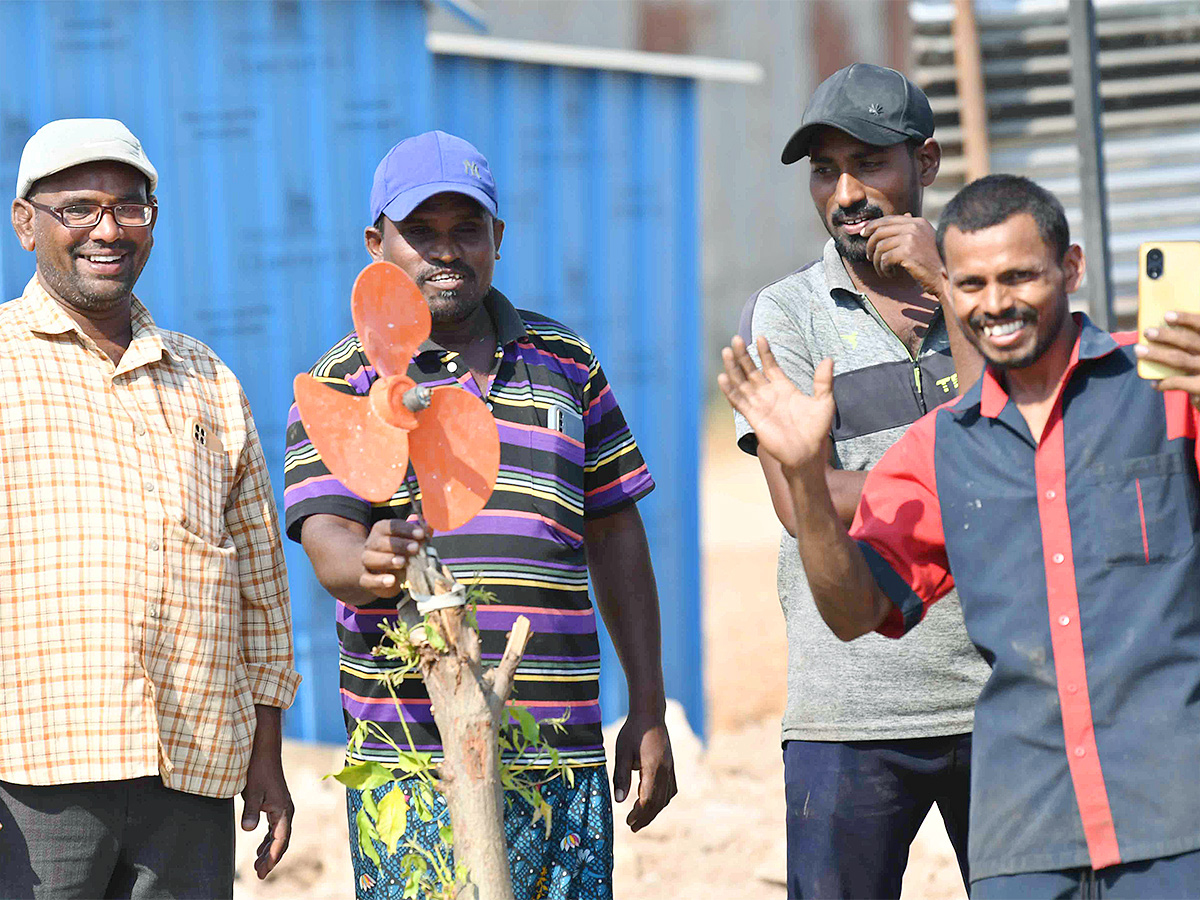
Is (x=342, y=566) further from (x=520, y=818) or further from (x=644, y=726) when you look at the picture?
(x=644, y=726)

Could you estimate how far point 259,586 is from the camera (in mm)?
3400

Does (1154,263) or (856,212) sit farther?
(856,212)

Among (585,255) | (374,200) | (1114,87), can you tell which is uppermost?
(1114,87)

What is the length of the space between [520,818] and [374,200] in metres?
1.36

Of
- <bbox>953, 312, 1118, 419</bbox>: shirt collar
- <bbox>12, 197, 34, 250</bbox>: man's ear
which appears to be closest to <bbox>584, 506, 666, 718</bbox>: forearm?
<bbox>953, 312, 1118, 419</bbox>: shirt collar

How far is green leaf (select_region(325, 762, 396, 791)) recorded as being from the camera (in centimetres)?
285

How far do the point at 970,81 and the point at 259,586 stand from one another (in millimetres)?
6296

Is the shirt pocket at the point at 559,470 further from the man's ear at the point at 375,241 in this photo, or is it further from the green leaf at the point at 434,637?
the green leaf at the point at 434,637

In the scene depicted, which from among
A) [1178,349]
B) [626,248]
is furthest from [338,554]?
[626,248]

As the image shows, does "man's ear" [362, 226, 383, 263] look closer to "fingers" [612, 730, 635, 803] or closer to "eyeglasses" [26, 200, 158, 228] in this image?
"eyeglasses" [26, 200, 158, 228]

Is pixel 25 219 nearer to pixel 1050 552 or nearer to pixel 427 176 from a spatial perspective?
pixel 427 176

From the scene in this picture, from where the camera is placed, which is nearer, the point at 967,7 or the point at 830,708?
the point at 830,708

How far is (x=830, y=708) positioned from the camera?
3074mm

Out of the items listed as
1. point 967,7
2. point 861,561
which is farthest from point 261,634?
point 967,7
